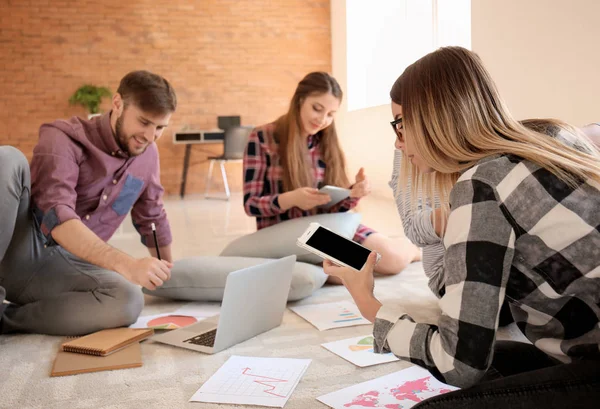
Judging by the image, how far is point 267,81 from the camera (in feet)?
28.6

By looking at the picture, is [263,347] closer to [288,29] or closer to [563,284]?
[563,284]

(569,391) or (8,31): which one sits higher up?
(8,31)

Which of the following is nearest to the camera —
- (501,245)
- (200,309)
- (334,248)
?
(501,245)

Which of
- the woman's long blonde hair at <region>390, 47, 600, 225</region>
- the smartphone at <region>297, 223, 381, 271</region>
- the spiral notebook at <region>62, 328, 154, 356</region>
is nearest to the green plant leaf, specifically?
the spiral notebook at <region>62, 328, 154, 356</region>

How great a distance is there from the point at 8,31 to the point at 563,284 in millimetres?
8538

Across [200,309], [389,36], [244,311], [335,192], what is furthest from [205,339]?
[389,36]

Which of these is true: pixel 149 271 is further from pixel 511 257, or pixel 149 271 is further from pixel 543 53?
pixel 543 53

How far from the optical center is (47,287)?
214cm

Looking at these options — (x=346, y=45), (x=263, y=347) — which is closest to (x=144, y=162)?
(x=263, y=347)

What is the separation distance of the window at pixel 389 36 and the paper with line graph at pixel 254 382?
14.6 feet

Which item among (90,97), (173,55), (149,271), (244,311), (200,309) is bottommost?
(200,309)

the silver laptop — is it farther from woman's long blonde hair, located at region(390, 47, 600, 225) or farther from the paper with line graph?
woman's long blonde hair, located at region(390, 47, 600, 225)

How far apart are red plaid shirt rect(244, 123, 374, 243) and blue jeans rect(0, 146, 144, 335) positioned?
0.82m

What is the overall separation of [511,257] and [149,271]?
3.71 ft
